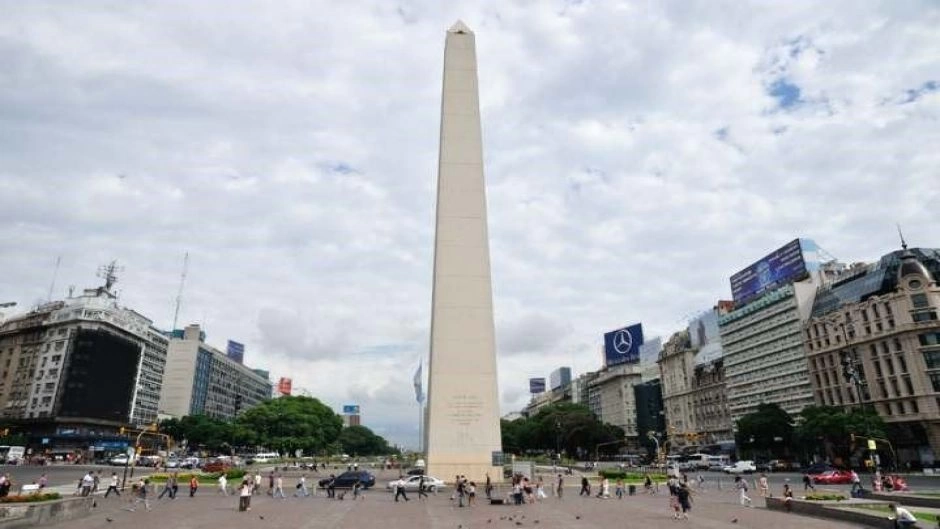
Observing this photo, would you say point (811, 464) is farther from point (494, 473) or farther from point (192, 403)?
point (192, 403)

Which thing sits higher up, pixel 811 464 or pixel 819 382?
pixel 819 382

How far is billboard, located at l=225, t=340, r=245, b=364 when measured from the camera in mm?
158875

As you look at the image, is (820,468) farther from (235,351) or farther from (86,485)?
(235,351)

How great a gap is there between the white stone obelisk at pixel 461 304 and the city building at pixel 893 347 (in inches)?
1455

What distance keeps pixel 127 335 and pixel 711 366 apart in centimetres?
9936

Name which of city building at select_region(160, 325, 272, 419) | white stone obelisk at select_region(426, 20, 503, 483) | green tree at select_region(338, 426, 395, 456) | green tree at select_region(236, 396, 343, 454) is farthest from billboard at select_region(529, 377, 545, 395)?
white stone obelisk at select_region(426, 20, 503, 483)

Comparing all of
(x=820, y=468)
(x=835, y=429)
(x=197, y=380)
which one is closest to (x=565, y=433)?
(x=820, y=468)

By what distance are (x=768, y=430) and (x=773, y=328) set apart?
68.9 feet

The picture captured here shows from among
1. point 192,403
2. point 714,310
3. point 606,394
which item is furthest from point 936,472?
point 192,403

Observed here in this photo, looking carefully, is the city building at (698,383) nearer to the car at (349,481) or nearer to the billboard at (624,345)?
the billboard at (624,345)

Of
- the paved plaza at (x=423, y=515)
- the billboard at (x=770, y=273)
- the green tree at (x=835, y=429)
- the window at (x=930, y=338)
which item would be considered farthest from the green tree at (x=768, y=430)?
the paved plaza at (x=423, y=515)

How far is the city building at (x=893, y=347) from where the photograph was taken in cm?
6059

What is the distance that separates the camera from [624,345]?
12794 cm

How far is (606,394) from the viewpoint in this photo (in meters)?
150
